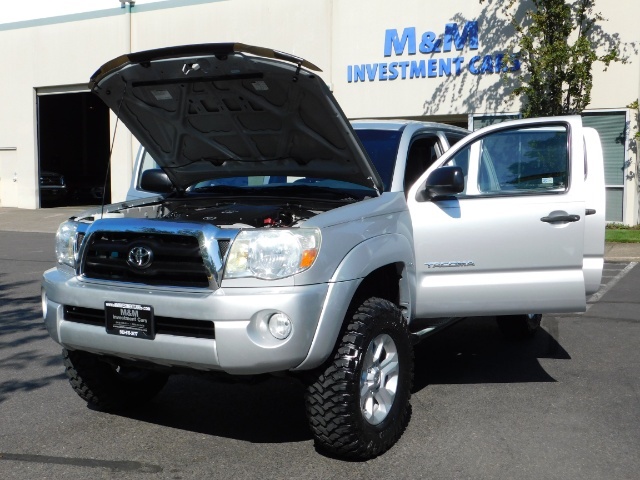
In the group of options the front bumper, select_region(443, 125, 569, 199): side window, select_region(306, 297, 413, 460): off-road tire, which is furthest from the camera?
select_region(443, 125, 569, 199): side window

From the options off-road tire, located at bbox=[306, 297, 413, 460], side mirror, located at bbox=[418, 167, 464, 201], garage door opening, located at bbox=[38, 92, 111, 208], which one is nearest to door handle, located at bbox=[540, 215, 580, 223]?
side mirror, located at bbox=[418, 167, 464, 201]

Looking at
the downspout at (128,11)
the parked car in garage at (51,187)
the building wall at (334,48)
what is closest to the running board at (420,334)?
the building wall at (334,48)

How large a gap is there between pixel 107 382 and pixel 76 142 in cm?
2946

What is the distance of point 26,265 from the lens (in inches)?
500

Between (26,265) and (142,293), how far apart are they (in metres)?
9.33

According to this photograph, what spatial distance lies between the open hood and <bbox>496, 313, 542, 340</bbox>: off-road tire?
106 inches

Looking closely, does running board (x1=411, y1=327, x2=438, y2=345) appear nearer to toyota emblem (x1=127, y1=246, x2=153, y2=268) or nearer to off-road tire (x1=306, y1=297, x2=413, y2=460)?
off-road tire (x1=306, y1=297, x2=413, y2=460)

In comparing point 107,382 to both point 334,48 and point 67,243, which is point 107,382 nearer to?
point 67,243

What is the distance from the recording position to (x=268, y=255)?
402cm

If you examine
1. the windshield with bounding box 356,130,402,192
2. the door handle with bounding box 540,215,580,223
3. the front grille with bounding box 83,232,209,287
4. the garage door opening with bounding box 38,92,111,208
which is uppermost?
the garage door opening with bounding box 38,92,111,208

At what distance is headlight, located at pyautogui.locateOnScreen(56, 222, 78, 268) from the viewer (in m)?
4.63

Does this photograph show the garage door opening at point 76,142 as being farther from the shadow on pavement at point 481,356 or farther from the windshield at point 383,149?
the windshield at point 383,149

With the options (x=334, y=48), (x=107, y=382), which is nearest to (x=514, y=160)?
(x=107, y=382)

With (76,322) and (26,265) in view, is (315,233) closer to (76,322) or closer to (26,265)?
(76,322)
